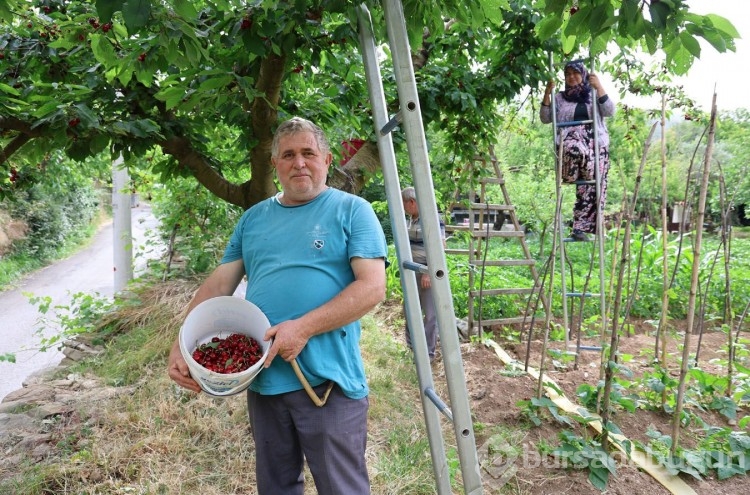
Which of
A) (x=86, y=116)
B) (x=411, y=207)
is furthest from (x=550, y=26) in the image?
(x=411, y=207)

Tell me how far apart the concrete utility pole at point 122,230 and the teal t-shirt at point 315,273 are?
4.76 meters

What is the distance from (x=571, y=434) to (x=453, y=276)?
3.99m

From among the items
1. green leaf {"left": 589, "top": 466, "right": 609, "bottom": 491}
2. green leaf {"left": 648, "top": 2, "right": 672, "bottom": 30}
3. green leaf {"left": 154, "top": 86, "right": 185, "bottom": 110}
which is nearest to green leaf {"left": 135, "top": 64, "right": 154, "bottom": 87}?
green leaf {"left": 154, "top": 86, "right": 185, "bottom": 110}

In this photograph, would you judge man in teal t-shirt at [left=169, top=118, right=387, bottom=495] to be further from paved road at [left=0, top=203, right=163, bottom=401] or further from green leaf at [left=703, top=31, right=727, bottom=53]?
paved road at [left=0, top=203, right=163, bottom=401]

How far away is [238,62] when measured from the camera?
87.8 inches

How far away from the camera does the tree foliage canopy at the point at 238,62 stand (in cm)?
129

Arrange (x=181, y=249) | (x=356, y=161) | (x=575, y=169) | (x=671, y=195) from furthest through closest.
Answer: (x=671, y=195), (x=181, y=249), (x=575, y=169), (x=356, y=161)

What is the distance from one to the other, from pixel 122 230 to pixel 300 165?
4.91 m

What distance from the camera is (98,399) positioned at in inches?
135

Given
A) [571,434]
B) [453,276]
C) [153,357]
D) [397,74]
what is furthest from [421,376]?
[453,276]

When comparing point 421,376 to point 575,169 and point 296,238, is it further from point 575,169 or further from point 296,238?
point 575,169

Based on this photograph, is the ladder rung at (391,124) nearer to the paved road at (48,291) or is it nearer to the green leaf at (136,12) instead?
the green leaf at (136,12)

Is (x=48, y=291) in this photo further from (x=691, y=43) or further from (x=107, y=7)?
(x=691, y=43)

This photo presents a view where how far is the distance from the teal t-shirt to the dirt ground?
1.44m
